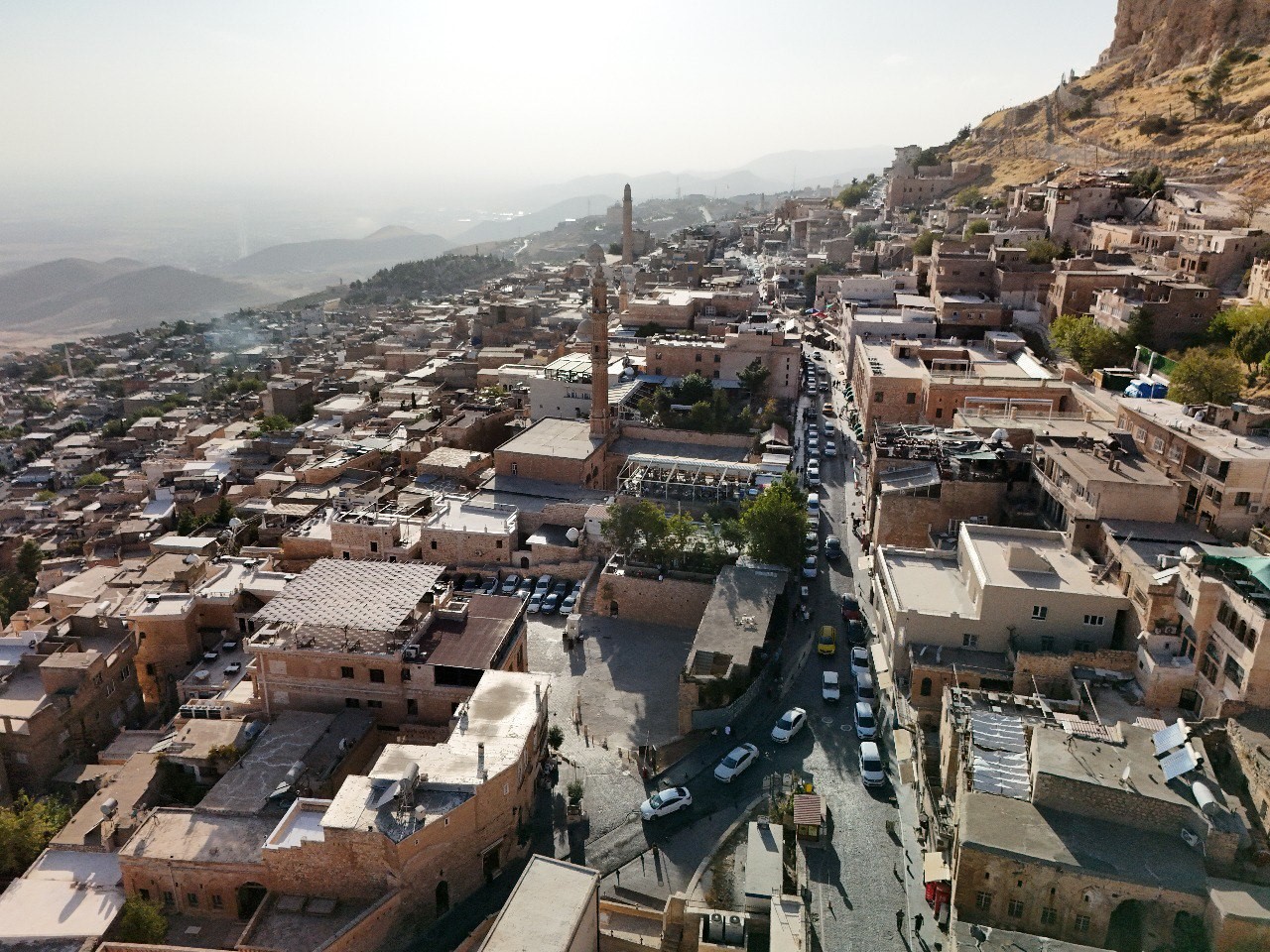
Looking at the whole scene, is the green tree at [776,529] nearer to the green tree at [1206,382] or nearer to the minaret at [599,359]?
the minaret at [599,359]

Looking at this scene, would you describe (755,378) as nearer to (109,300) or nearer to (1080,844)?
(1080,844)

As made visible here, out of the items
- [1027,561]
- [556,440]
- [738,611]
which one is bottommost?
[738,611]

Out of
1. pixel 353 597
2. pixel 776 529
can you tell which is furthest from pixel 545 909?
pixel 776 529

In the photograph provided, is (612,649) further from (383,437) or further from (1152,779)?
(383,437)

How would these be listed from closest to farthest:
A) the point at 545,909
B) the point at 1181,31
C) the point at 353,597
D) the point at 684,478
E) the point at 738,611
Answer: the point at 545,909 → the point at 353,597 → the point at 738,611 → the point at 684,478 → the point at 1181,31

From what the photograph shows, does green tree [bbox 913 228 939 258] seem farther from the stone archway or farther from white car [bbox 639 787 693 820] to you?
the stone archway

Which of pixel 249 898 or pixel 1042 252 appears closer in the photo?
pixel 249 898

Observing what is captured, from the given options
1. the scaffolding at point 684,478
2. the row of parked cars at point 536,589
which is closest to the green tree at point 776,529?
the scaffolding at point 684,478
